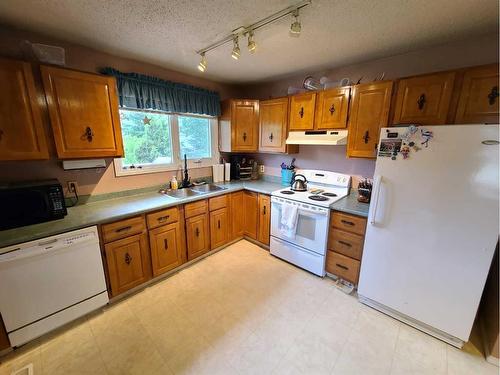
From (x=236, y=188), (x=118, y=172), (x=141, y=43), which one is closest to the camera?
(x=141, y=43)

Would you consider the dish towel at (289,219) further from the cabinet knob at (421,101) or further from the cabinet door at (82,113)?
the cabinet door at (82,113)

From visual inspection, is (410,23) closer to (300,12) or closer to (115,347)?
(300,12)

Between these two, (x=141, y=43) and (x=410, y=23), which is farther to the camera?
(x=141, y=43)

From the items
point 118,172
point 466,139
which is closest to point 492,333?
point 466,139

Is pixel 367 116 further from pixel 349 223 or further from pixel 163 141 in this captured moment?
pixel 163 141

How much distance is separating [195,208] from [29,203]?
140 cm

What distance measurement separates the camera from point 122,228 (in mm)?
1934

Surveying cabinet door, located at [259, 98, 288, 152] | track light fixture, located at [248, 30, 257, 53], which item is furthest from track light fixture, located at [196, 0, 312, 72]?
cabinet door, located at [259, 98, 288, 152]

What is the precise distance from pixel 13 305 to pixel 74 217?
69cm

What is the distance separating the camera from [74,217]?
71.7 inches

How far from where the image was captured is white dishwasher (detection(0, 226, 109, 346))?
1458 mm

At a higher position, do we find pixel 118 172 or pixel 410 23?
pixel 410 23

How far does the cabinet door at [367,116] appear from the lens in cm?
201

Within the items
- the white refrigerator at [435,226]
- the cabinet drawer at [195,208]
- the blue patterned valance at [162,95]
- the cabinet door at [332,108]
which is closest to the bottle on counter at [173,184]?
the cabinet drawer at [195,208]
